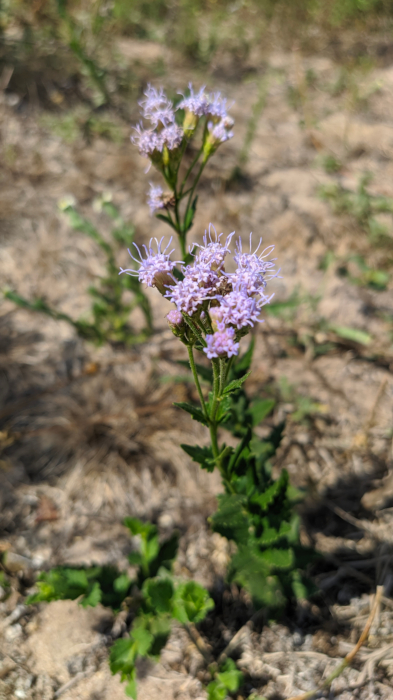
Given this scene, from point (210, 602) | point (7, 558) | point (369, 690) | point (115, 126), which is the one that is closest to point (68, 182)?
point (115, 126)

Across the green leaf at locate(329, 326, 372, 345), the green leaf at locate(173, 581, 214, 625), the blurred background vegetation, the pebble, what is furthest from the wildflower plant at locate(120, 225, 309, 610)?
the blurred background vegetation

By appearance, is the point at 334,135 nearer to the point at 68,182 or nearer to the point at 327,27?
the point at 327,27

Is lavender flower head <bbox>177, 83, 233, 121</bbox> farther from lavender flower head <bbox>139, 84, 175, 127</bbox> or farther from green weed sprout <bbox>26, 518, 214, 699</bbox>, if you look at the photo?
green weed sprout <bbox>26, 518, 214, 699</bbox>

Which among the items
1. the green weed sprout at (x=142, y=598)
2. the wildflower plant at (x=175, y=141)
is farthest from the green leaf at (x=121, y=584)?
the wildflower plant at (x=175, y=141)

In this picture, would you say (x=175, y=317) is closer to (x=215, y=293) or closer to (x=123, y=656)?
(x=215, y=293)

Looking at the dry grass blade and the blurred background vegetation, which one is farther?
the blurred background vegetation

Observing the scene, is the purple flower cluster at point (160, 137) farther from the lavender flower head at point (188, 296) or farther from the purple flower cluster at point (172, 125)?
the lavender flower head at point (188, 296)

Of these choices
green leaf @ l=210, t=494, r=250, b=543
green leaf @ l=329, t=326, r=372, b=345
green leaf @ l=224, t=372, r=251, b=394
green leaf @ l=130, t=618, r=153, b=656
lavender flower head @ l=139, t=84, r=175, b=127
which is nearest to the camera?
green leaf @ l=224, t=372, r=251, b=394
